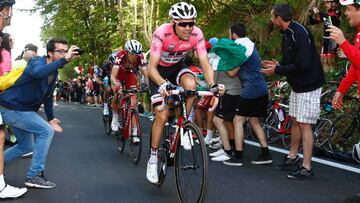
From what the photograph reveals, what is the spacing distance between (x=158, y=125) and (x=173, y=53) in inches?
34.2

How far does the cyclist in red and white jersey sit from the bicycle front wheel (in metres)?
2.61

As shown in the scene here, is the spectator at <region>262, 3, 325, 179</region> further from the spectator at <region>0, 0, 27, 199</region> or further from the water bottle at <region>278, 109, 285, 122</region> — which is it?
the spectator at <region>0, 0, 27, 199</region>

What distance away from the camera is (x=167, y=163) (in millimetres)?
5164

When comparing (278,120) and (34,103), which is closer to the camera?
(34,103)

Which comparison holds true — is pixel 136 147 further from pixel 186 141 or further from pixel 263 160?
pixel 186 141

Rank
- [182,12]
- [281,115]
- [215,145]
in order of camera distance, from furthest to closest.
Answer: [281,115]
[215,145]
[182,12]

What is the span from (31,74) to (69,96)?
36653mm

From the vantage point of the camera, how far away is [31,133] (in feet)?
18.2

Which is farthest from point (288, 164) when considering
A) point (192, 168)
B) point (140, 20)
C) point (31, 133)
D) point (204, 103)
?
point (140, 20)

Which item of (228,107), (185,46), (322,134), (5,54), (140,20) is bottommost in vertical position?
(322,134)

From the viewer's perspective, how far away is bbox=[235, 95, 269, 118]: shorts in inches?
268

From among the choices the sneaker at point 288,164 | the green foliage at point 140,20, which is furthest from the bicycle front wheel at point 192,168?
the green foliage at point 140,20

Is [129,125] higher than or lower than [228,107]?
lower

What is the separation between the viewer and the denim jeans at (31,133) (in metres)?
5.29
